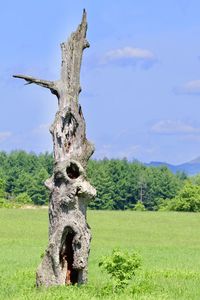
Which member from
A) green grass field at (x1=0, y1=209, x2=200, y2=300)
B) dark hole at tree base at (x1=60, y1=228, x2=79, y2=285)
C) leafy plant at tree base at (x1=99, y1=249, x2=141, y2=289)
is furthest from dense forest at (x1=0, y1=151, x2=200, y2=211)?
leafy plant at tree base at (x1=99, y1=249, x2=141, y2=289)

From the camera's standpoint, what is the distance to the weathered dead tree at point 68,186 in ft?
70.4

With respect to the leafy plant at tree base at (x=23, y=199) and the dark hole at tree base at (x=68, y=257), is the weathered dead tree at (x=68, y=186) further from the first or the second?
the leafy plant at tree base at (x=23, y=199)

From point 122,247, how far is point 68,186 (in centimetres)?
2694

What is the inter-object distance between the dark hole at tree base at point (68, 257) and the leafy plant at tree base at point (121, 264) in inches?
60.4

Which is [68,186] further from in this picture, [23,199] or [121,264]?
[23,199]

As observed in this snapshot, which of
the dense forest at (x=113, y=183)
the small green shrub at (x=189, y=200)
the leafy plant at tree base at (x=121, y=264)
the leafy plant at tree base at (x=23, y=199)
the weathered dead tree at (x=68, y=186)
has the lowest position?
the leafy plant at tree base at (x=121, y=264)

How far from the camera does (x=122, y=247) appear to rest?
48000mm

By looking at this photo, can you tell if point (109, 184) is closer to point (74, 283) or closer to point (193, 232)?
point (193, 232)

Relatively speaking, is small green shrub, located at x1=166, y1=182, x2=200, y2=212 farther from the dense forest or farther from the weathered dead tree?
the weathered dead tree

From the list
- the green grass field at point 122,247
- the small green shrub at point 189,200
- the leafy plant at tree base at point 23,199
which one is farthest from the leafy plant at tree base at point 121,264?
the leafy plant at tree base at point 23,199

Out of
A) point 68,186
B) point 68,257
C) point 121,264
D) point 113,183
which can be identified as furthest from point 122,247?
point 113,183

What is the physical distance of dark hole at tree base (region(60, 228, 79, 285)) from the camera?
71.5ft

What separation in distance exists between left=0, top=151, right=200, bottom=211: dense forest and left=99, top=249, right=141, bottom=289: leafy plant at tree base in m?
137

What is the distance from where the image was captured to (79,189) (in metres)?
21.5
